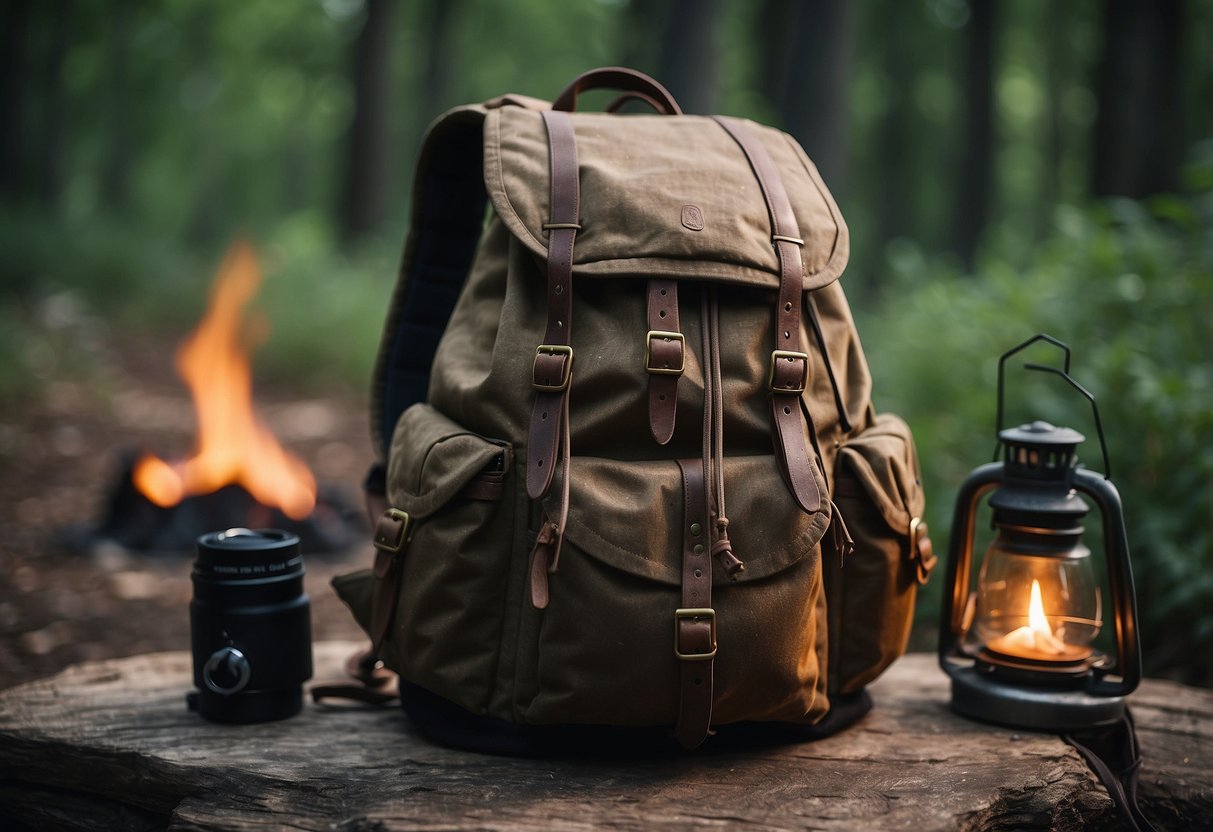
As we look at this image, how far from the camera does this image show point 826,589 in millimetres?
2059

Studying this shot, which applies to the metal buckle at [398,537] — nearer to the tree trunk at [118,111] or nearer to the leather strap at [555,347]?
the leather strap at [555,347]

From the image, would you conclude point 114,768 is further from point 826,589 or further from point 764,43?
point 764,43

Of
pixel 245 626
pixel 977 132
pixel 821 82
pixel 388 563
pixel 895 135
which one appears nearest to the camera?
pixel 388 563

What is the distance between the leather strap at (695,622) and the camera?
1771mm

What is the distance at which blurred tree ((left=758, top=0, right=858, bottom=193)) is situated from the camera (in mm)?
5625

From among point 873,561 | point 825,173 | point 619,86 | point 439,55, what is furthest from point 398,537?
point 439,55

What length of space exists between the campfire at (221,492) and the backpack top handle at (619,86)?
10.3 ft

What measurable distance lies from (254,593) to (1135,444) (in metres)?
3.02

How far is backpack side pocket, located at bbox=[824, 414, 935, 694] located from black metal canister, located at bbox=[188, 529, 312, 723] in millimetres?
1200

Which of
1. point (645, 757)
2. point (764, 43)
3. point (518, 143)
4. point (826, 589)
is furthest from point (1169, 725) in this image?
point (764, 43)

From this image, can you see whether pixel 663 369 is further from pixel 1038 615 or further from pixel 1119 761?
pixel 1119 761

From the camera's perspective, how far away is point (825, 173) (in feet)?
18.0

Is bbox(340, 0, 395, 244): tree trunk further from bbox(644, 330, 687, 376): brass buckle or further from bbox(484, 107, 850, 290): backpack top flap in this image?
bbox(644, 330, 687, 376): brass buckle

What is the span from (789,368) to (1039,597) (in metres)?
0.84
